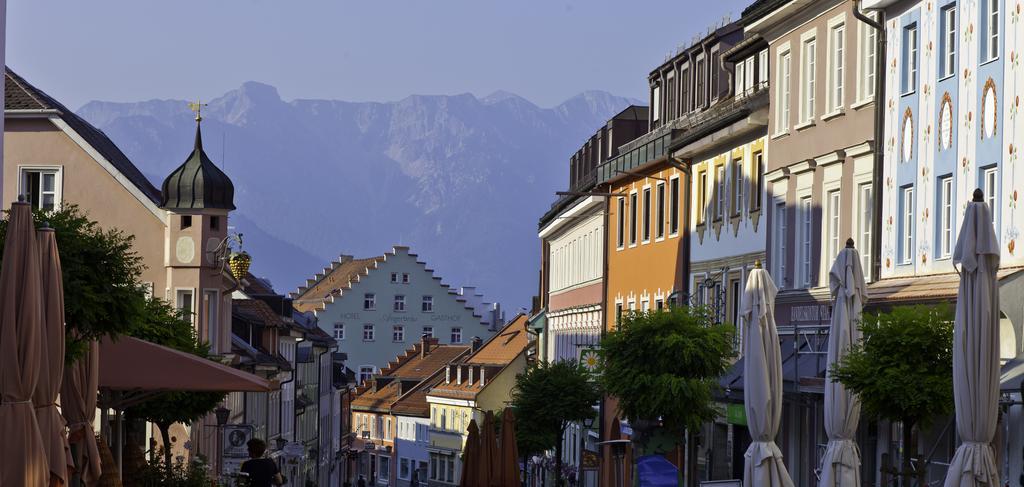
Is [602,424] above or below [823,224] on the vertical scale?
below

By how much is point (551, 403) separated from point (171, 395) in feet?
77.5

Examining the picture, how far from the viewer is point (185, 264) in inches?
1897

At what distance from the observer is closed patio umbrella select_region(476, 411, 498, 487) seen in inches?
1646

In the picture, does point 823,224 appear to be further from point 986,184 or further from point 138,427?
point 138,427

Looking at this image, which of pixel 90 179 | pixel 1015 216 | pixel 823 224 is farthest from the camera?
pixel 90 179

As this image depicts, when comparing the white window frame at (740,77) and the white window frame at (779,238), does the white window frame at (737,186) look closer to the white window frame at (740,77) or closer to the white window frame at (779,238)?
the white window frame at (740,77)

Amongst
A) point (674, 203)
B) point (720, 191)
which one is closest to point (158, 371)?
point (720, 191)

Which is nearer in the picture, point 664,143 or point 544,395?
point 664,143

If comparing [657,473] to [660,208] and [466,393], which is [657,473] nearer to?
[660,208]

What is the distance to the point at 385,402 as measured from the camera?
122m

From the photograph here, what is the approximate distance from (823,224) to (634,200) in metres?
18.5

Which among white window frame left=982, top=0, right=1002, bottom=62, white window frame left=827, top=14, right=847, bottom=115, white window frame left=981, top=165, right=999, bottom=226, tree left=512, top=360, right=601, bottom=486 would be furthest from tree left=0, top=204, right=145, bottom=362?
tree left=512, top=360, right=601, bottom=486

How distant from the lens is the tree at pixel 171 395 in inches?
1123

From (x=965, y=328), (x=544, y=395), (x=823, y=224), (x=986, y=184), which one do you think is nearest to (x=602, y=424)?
(x=544, y=395)
